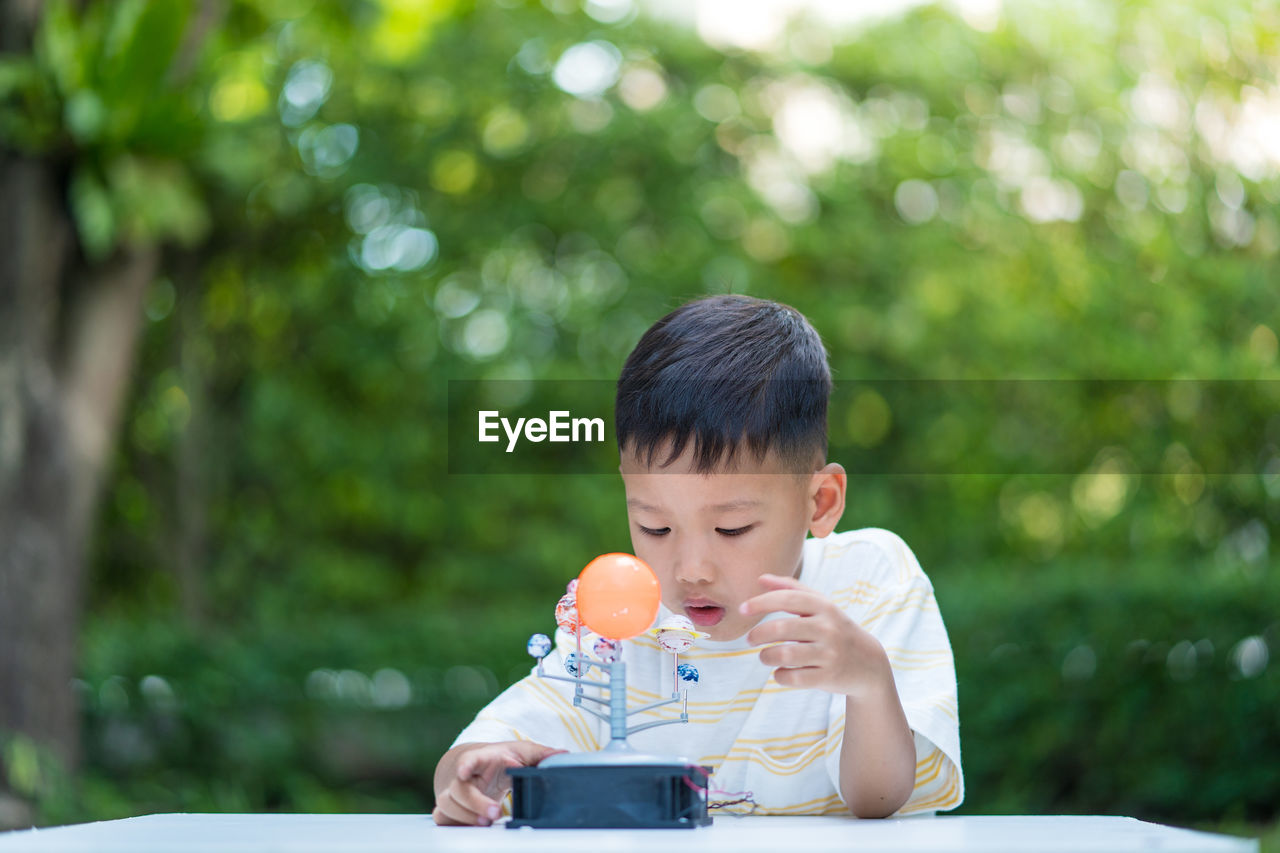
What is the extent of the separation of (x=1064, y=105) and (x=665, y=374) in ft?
20.3

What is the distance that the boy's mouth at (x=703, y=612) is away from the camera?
1.72 m

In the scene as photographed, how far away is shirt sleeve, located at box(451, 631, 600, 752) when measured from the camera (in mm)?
1826

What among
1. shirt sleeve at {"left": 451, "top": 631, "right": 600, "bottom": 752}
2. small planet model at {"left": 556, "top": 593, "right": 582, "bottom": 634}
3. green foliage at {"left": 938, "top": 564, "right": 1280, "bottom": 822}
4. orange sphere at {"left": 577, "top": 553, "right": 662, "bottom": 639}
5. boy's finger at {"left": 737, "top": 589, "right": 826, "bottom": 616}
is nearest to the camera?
boy's finger at {"left": 737, "top": 589, "right": 826, "bottom": 616}

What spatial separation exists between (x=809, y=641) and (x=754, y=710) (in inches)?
20.4

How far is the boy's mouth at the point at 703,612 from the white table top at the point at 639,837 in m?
0.28

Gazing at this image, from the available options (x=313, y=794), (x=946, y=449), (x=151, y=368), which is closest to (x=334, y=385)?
(x=151, y=368)

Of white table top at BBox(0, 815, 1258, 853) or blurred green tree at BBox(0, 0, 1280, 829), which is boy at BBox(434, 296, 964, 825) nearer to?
white table top at BBox(0, 815, 1258, 853)

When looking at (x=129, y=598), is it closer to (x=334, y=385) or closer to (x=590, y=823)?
(x=334, y=385)

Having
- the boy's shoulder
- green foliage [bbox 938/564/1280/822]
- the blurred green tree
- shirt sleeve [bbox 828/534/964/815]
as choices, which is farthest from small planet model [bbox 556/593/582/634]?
the blurred green tree

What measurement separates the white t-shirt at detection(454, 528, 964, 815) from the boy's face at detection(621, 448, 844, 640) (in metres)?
0.13

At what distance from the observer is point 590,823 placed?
1384 mm

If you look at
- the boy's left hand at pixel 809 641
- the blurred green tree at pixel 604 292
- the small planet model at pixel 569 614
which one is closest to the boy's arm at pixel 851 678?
the boy's left hand at pixel 809 641

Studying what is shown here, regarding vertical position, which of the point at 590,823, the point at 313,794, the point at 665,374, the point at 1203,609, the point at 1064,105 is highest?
the point at 1064,105

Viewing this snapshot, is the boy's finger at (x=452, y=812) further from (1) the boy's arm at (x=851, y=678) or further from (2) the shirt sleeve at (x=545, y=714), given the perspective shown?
(1) the boy's arm at (x=851, y=678)
